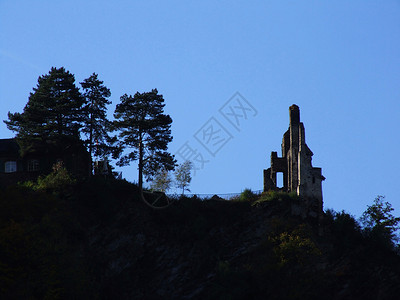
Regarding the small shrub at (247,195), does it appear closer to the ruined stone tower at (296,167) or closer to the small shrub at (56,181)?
the ruined stone tower at (296,167)

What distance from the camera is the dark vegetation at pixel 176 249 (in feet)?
205

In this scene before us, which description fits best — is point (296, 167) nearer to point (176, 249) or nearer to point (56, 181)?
point (176, 249)

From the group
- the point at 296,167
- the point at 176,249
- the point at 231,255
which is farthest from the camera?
the point at 296,167

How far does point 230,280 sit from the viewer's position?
208 ft

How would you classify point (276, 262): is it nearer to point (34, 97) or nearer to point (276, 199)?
point (276, 199)

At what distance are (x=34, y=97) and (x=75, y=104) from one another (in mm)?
3765

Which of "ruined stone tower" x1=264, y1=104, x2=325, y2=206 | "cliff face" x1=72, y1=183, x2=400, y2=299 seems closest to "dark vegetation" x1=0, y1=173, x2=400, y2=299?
"cliff face" x1=72, y1=183, x2=400, y2=299

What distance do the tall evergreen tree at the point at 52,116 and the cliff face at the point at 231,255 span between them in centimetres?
804

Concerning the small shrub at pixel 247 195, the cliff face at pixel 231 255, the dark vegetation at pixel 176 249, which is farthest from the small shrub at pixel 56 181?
the small shrub at pixel 247 195

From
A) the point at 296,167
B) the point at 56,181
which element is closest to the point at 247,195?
the point at 296,167

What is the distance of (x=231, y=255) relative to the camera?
66.2m

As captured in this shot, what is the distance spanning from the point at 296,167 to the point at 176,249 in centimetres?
1228

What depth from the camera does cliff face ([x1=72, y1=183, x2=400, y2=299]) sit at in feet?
207

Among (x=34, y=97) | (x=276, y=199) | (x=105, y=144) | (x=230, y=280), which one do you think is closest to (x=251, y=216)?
(x=276, y=199)
